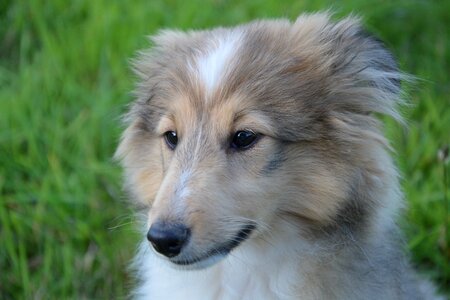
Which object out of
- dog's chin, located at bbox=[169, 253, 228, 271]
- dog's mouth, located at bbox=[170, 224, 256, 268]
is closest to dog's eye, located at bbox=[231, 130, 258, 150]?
dog's mouth, located at bbox=[170, 224, 256, 268]

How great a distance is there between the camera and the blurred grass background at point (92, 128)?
15.0ft

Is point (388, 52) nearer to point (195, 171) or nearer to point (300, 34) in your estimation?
point (300, 34)

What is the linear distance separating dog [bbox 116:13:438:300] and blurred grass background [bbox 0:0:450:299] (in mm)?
578

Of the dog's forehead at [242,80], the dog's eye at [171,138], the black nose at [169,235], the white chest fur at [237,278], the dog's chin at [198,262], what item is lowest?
the white chest fur at [237,278]

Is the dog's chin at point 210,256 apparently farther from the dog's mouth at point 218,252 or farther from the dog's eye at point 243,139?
the dog's eye at point 243,139

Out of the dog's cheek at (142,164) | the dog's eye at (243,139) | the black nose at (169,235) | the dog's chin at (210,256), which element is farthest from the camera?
the dog's cheek at (142,164)

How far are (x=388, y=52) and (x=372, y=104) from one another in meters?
0.26

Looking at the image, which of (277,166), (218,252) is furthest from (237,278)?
(277,166)

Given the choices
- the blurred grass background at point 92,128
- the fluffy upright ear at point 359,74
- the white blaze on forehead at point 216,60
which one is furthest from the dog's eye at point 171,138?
the blurred grass background at point 92,128

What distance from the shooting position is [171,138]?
133 inches

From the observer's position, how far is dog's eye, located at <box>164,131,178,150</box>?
3.35 m

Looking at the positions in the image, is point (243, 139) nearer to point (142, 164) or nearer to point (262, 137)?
point (262, 137)

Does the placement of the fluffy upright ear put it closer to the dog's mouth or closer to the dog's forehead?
the dog's forehead

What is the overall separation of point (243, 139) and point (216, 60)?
34cm
